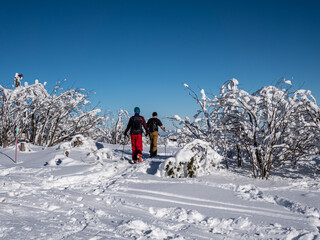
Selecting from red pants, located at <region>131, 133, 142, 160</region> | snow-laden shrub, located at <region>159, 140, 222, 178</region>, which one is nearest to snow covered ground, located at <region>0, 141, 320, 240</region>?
snow-laden shrub, located at <region>159, 140, 222, 178</region>

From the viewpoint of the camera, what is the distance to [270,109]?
5398mm

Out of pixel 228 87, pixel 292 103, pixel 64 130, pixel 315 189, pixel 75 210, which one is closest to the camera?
pixel 75 210

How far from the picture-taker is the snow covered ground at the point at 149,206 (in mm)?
2771

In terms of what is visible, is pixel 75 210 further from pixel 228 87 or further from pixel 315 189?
pixel 228 87

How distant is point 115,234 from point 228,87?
5067 millimetres

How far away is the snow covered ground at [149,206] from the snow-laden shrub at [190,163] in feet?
0.82

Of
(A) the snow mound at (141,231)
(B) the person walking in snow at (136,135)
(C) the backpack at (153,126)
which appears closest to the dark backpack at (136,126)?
(B) the person walking in snow at (136,135)

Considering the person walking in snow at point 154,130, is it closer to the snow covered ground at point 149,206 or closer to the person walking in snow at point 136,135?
the person walking in snow at point 136,135

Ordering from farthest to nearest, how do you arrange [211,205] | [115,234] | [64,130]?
[64,130]
[211,205]
[115,234]

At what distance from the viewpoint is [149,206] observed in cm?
374

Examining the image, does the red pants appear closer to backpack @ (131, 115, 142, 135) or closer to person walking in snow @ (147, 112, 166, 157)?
backpack @ (131, 115, 142, 135)

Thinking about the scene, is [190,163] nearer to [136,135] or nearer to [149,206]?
[149,206]

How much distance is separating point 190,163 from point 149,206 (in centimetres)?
229

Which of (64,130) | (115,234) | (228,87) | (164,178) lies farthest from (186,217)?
(64,130)
